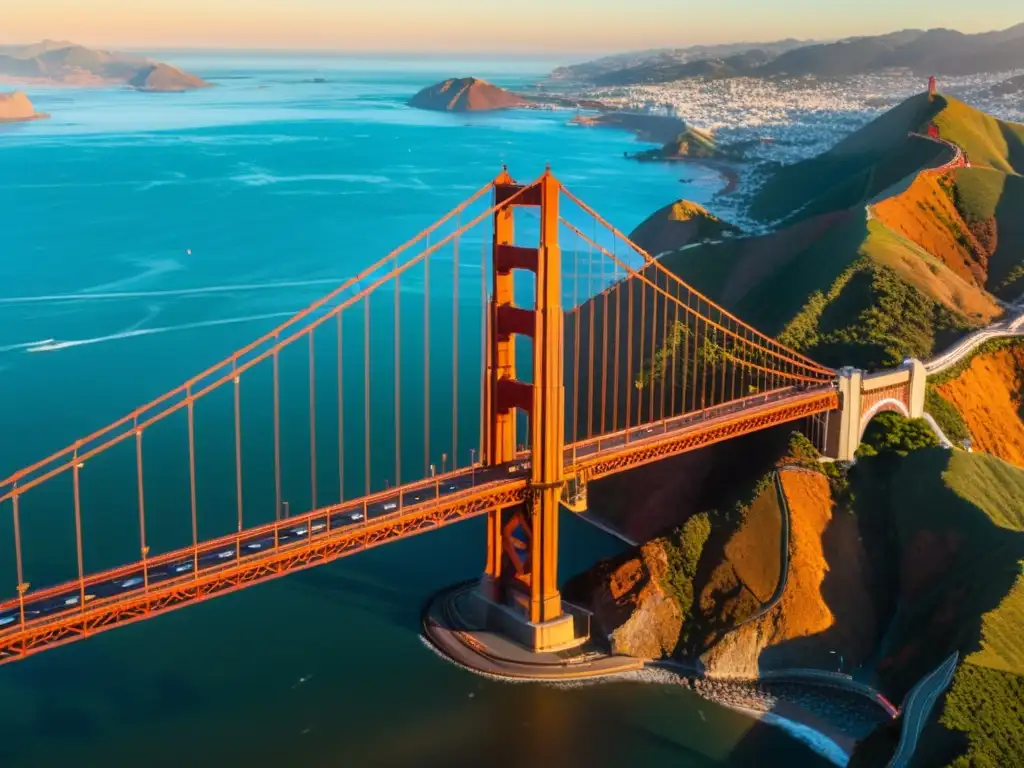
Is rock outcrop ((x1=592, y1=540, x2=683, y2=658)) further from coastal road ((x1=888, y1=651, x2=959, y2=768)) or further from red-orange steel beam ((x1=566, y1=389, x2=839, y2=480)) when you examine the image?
coastal road ((x1=888, y1=651, x2=959, y2=768))

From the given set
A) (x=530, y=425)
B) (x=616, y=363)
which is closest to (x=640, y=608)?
(x=530, y=425)

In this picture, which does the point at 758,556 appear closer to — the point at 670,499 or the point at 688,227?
the point at 670,499

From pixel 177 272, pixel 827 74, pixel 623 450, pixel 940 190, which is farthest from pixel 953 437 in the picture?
pixel 827 74

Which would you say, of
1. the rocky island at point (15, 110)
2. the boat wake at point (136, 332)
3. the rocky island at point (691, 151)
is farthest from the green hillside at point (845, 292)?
the rocky island at point (15, 110)

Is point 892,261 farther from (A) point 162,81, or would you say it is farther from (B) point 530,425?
(A) point 162,81

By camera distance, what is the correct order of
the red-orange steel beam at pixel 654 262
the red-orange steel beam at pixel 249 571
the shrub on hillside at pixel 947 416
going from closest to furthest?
the red-orange steel beam at pixel 249 571
the red-orange steel beam at pixel 654 262
the shrub on hillside at pixel 947 416

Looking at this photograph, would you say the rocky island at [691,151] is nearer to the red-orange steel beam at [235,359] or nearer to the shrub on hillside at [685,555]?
the shrub on hillside at [685,555]
